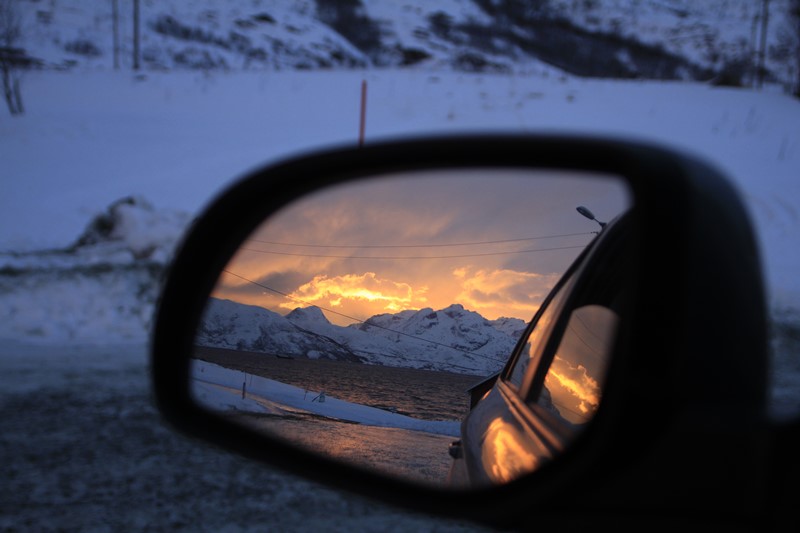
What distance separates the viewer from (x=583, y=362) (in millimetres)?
1703

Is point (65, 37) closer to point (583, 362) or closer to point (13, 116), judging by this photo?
point (13, 116)

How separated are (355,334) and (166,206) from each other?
1200cm

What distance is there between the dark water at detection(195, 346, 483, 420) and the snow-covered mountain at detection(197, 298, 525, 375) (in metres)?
0.03

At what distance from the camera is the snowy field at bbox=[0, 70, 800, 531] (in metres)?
3.19

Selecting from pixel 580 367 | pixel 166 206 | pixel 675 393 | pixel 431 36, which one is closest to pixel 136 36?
pixel 166 206

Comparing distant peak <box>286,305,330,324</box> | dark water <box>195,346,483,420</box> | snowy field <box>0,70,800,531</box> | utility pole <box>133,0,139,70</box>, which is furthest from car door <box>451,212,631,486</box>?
utility pole <box>133,0,139,70</box>

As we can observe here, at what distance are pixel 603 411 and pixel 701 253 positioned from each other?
28cm

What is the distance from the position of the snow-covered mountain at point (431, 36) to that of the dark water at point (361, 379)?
1191 inches

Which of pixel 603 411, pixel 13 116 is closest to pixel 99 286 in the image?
pixel 603 411

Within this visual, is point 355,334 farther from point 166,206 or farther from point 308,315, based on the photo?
point 166,206

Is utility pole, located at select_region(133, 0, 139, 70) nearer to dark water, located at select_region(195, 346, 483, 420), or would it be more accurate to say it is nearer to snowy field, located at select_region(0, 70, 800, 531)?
snowy field, located at select_region(0, 70, 800, 531)

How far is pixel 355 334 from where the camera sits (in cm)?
197

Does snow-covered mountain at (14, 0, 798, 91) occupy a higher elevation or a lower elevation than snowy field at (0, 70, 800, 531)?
higher

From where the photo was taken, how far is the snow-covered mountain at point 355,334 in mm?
1964
